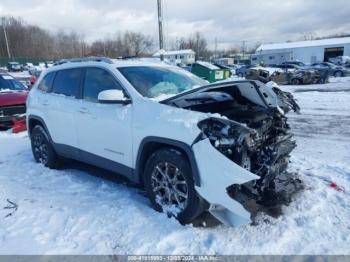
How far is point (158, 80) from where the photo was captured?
4395 mm

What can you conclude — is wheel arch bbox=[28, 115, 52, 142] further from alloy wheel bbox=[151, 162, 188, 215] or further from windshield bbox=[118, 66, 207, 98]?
alloy wheel bbox=[151, 162, 188, 215]

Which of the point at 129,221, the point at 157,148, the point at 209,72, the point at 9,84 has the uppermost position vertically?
the point at 209,72

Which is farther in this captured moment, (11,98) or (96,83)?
(11,98)

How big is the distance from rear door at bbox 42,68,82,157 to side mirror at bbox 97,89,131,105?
1.12 meters

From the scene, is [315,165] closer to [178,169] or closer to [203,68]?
[178,169]

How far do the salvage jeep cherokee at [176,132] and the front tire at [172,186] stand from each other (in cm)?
1

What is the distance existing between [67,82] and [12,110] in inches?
215

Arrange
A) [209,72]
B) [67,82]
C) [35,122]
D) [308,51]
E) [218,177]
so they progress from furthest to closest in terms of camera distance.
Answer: [308,51] < [209,72] < [35,122] < [67,82] < [218,177]

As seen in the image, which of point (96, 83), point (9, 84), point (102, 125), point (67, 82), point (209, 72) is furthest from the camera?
point (209, 72)

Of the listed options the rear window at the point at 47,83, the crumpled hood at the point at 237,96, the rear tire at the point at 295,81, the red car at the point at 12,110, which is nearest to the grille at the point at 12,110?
the red car at the point at 12,110

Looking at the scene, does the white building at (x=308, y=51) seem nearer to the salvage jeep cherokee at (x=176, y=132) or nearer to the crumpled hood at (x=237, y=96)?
the crumpled hood at (x=237, y=96)

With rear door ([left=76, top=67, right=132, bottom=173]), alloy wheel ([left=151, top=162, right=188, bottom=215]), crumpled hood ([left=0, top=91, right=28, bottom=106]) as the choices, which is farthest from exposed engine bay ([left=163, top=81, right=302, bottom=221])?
crumpled hood ([left=0, top=91, right=28, bottom=106])

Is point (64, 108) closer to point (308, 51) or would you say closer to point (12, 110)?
point (12, 110)

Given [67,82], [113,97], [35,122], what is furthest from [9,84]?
[113,97]
